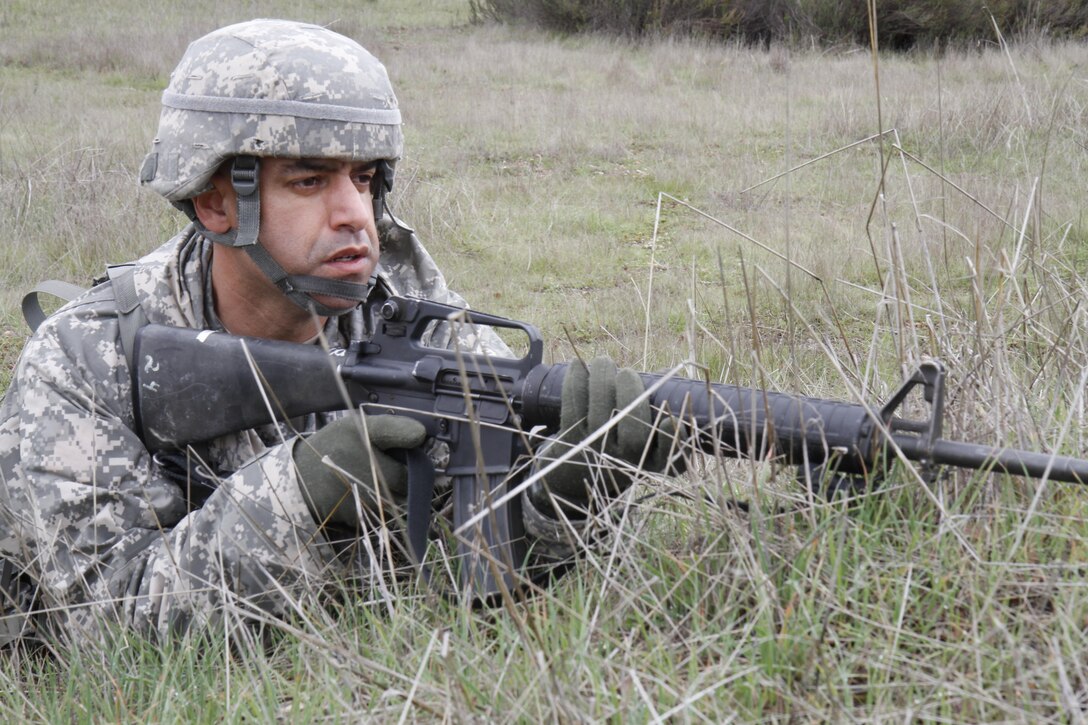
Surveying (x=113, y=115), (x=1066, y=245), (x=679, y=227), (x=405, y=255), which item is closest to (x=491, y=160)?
(x=679, y=227)

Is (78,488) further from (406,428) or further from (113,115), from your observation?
(113,115)

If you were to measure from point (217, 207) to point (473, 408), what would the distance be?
4.05 ft

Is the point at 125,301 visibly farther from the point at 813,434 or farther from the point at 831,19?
the point at 831,19

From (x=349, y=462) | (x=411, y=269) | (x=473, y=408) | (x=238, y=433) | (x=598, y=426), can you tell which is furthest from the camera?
(x=411, y=269)

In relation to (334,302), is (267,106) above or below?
above

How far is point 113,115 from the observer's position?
9.91m

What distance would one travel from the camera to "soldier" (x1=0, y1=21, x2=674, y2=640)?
249cm

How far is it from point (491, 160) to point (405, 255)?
19.8ft

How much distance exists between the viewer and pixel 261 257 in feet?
8.93

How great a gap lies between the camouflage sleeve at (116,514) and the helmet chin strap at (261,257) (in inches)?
15.2

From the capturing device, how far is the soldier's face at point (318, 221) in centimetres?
269

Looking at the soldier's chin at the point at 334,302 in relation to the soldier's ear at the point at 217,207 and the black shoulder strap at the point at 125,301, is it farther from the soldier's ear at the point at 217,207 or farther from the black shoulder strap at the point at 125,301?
the black shoulder strap at the point at 125,301

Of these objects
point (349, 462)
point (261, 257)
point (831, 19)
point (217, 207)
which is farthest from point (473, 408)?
point (831, 19)

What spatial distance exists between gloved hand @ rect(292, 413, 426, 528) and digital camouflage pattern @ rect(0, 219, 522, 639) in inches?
2.0
